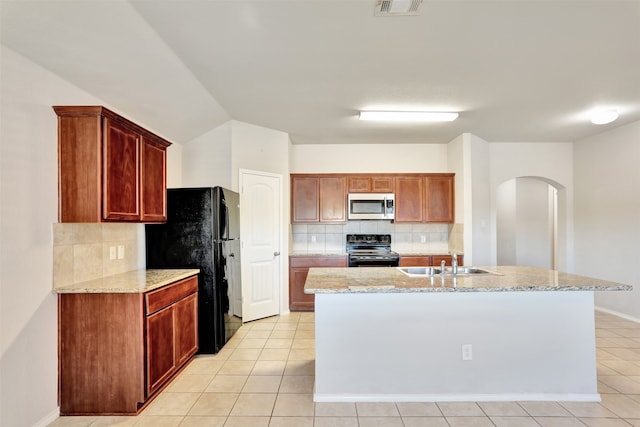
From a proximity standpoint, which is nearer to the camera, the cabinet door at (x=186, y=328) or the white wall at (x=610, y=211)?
the cabinet door at (x=186, y=328)

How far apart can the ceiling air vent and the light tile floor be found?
261cm

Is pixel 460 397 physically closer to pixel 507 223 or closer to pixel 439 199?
pixel 439 199

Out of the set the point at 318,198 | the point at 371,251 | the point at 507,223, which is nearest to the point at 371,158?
the point at 318,198

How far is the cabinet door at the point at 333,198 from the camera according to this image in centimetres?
511

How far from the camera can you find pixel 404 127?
4.50 meters

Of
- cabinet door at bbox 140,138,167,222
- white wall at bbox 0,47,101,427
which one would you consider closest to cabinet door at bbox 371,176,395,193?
cabinet door at bbox 140,138,167,222

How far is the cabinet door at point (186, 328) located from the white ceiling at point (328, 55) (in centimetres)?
189

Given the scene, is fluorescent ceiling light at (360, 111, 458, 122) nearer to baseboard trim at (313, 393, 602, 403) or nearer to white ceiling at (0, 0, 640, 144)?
white ceiling at (0, 0, 640, 144)

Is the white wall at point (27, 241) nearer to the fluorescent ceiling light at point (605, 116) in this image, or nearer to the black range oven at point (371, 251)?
the black range oven at point (371, 251)

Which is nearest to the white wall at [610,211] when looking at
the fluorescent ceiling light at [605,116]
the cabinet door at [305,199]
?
the fluorescent ceiling light at [605,116]

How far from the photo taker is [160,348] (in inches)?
102

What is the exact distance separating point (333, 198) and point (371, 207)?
60 cm

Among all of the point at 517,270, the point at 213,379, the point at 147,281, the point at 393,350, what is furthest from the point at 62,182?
the point at 517,270

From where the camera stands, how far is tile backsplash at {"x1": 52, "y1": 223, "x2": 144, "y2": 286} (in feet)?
7.72
